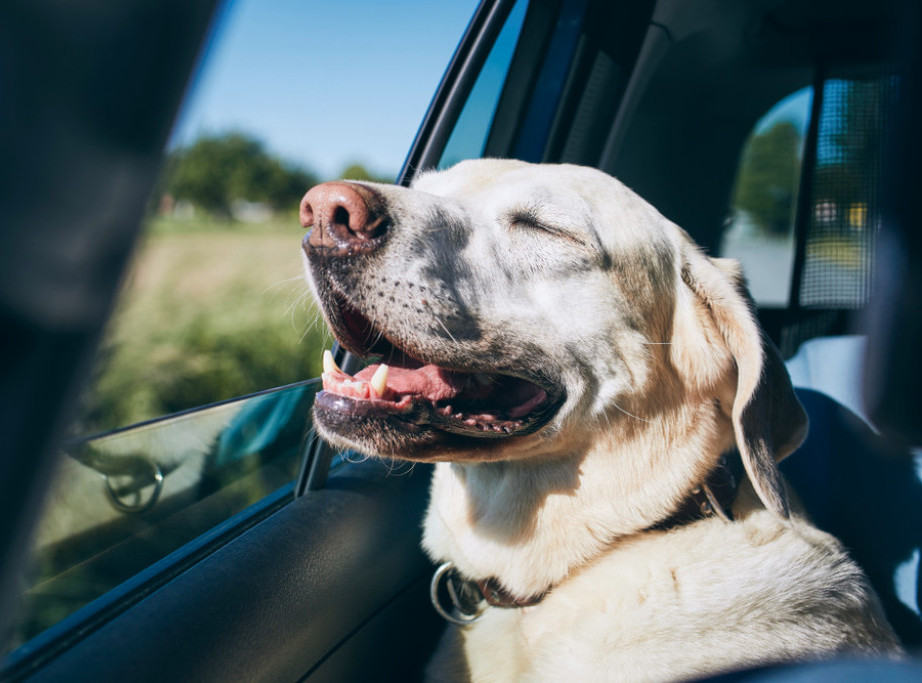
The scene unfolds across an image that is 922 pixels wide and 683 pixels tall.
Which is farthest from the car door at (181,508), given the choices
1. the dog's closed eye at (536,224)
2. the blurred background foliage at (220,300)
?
the blurred background foliage at (220,300)

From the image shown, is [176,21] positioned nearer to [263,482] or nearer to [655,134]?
[263,482]

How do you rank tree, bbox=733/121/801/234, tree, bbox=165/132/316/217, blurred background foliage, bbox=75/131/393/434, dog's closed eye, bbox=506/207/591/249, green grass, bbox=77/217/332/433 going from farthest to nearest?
1. tree, bbox=165/132/316/217
2. blurred background foliage, bbox=75/131/393/434
3. green grass, bbox=77/217/332/433
4. tree, bbox=733/121/801/234
5. dog's closed eye, bbox=506/207/591/249

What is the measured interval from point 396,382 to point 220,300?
9.04 m

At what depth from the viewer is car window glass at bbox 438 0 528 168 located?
8.73 feet

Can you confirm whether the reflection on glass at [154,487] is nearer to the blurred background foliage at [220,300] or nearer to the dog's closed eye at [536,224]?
the dog's closed eye at [536,224]

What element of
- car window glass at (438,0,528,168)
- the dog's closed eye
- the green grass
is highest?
car window glass at (438,0,528,168)

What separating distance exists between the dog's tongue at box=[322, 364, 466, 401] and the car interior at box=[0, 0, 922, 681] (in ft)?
1.17

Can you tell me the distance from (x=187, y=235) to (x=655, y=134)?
904 cm

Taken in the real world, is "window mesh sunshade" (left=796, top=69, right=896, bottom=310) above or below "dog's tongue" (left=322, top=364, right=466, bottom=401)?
above

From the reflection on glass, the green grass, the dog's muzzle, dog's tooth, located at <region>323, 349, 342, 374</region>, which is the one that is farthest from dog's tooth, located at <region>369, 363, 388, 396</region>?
the green grass

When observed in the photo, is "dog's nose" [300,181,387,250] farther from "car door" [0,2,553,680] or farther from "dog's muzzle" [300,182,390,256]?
"car door" [0,2,553,680]

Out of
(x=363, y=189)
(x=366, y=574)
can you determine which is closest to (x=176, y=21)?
(x=363, y=189)

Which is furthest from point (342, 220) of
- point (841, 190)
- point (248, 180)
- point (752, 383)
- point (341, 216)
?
point (248, 180)

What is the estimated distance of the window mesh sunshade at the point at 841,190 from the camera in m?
2.63
